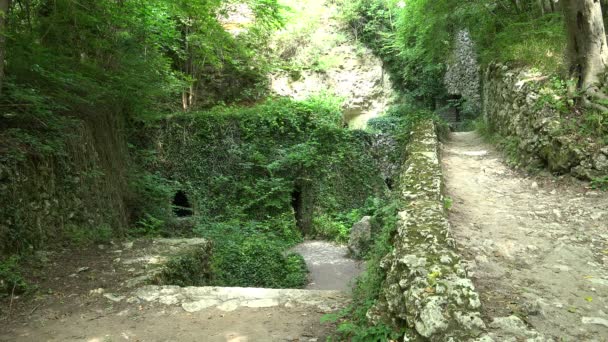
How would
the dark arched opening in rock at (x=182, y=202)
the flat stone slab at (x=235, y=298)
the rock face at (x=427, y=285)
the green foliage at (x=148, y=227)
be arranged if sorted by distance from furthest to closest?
the dark arched opening in rock at (x=182, y=202), the green foliage at (x=148, y=227), the flat stone slab at (x=235, y=298), the rock face at (x=427, y=285)

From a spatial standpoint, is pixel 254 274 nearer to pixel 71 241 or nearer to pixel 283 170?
pixel 71 241

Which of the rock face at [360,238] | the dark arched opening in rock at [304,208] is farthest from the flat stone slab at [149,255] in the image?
the dark arched opening in rock at [304,208]

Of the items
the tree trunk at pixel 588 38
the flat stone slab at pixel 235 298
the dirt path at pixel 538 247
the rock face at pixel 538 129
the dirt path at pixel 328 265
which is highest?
the tree trunk at pixel 588 38

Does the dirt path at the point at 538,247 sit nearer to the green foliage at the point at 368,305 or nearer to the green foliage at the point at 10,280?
the green foliage at the point at 368,305

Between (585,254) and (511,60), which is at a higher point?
(511,60)

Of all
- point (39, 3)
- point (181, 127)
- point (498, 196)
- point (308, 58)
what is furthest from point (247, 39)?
point (498, 196)

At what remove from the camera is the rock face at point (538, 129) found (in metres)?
5.68

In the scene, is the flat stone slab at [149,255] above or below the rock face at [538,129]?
below

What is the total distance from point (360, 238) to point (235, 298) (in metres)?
6.45

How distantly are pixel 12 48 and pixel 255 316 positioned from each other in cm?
516

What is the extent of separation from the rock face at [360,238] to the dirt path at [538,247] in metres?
4.01

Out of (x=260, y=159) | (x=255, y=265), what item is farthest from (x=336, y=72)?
(x=255, y=265)

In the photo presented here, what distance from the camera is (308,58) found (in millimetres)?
19078

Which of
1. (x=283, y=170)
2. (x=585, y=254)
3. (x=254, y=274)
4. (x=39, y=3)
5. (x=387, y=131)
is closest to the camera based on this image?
(x=585, y=254)
